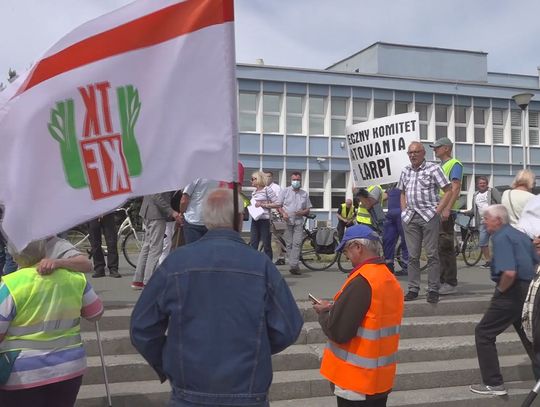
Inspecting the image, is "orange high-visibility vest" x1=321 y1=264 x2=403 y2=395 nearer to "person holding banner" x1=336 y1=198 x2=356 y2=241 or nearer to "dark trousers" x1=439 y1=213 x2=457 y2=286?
"dark trousers" x1=439 y1=213 x2=457 y2=286

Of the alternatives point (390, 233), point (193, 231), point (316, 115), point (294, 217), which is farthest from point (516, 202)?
point (316, 115)

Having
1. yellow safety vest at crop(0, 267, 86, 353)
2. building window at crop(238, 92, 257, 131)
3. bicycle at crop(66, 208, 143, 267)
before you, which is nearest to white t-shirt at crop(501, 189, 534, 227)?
yellow safety vest at crop(0, 267, 86, 353)

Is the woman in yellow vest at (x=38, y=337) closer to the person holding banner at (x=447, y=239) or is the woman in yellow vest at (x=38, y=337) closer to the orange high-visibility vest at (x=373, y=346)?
the orange high-visibility vest at (x=373, y=346)

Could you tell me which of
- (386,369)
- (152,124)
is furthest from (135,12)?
(386,369)

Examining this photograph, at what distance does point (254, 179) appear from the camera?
10.3 meters

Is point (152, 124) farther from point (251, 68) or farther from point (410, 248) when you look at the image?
point (251, 68)

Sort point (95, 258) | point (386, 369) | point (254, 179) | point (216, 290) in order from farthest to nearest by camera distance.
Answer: point (254, 179) < point (95, 258) < point (386, 369) < point (216, 290)

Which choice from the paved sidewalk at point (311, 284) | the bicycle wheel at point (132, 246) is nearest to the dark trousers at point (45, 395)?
the paved sidewalk at point (311, 284)

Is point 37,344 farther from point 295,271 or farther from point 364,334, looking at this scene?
point 295,271

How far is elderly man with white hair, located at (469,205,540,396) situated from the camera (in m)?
5.27

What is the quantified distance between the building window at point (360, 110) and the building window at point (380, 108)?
45cm

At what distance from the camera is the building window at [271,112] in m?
31.8

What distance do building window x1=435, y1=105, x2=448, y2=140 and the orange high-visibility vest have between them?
107 ft

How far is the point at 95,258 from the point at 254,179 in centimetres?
281
